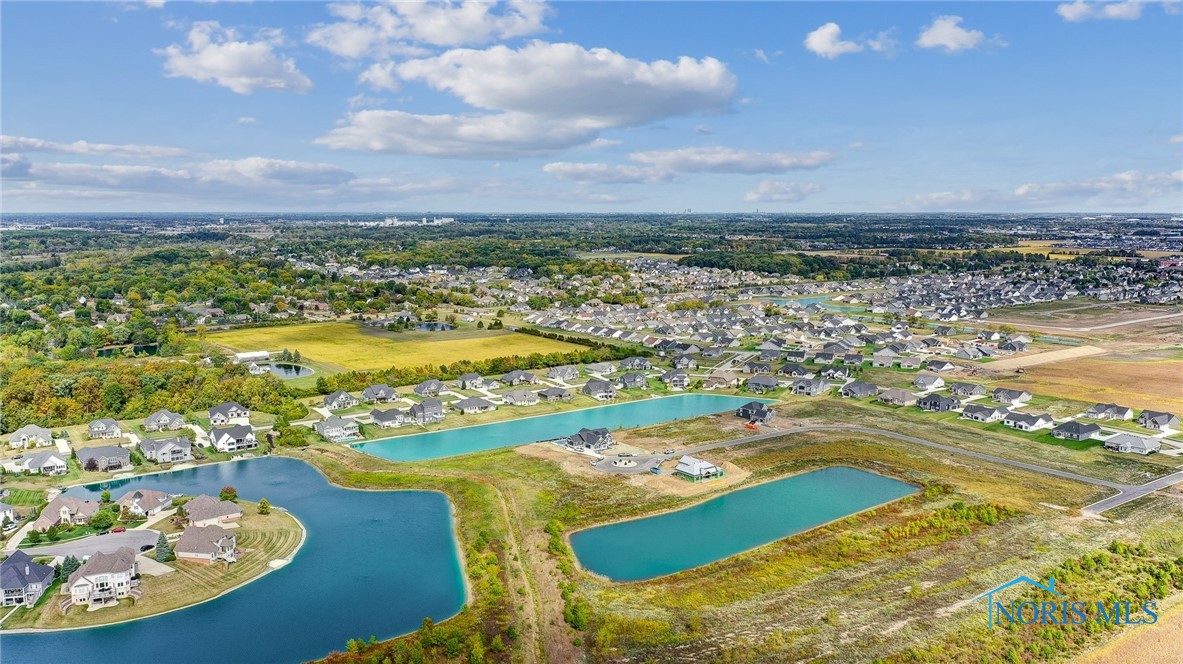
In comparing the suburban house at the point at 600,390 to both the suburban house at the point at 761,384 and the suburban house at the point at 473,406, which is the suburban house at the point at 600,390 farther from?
the suburban house at the point at 761,384

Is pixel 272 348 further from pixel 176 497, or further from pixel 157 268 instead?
pixel 157 268

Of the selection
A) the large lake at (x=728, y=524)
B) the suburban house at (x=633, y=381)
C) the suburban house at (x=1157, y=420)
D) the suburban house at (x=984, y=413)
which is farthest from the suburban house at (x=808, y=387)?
the suburban house at (x=1157, y=420)

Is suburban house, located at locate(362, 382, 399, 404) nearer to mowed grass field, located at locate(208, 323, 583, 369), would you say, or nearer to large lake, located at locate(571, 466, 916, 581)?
mowed grass field, located at locate(208, 323, 583, 369)

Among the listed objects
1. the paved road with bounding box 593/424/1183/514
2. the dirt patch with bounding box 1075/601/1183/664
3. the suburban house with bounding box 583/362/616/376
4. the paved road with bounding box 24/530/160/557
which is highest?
the suburban house with bounding box 583/362/616/376

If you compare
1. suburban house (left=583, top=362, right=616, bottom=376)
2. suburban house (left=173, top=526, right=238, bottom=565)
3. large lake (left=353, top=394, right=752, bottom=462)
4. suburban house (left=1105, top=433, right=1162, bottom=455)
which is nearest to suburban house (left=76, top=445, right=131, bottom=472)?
large lake (left=353, top=394, right=752, bottom=462)

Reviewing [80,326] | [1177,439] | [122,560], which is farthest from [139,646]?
[80,326]

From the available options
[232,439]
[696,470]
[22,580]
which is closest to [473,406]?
[232,439]
